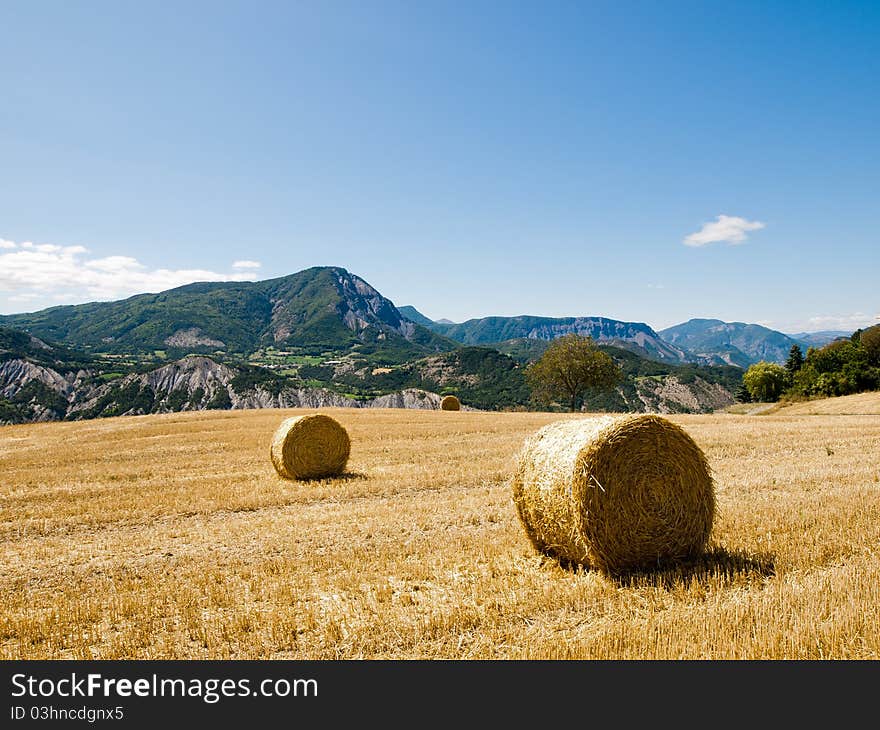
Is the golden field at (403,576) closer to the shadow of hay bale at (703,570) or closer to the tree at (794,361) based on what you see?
the shadow of hay bale at (703,570)

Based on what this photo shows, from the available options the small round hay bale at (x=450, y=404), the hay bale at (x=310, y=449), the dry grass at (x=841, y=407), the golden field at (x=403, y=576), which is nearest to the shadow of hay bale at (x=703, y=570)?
the golden field at (x=403, y=576)

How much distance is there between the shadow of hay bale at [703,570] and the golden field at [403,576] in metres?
0.04

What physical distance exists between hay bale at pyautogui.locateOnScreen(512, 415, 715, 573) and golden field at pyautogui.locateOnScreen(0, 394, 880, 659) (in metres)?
0.36

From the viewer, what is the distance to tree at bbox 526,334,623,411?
47.9 meters

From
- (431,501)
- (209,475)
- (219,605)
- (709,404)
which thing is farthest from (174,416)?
(709,404)

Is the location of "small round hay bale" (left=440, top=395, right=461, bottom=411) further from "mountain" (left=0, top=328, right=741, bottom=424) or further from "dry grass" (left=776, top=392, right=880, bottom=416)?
"mountain" (left=0, top=328, right=741, bottom=424)

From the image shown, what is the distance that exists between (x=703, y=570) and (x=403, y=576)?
3604mm

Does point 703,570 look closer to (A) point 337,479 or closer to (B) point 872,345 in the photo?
(A) point 337,479

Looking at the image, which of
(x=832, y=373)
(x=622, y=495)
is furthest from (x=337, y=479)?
(x=832, y=373)

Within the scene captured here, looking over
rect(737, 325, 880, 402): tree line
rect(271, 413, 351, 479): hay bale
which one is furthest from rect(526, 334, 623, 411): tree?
rect(271, 413, 351, 479): hay bale

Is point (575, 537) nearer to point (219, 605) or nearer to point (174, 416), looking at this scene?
point (219, 605)

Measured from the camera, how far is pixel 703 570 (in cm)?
630

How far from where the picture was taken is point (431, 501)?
1097 cm

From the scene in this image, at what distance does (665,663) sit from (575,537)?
96.5 inches
